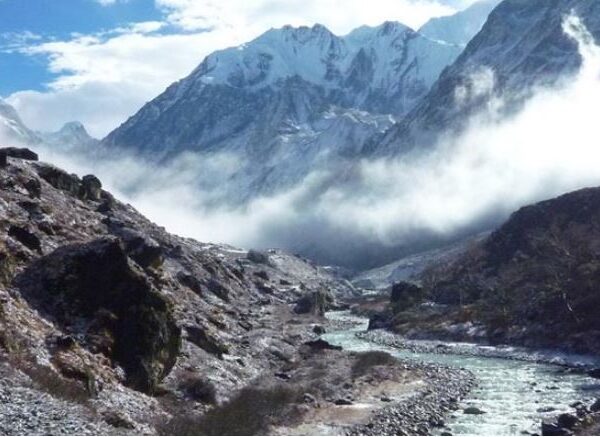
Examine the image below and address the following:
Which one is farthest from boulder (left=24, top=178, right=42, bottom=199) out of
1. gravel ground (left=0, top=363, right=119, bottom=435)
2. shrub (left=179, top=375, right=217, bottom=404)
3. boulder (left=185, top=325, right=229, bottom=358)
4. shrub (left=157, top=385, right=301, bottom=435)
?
gravel ground (left=0, top=363, right=119, bottom=435)

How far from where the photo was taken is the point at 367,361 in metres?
89.8

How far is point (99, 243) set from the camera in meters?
66.1

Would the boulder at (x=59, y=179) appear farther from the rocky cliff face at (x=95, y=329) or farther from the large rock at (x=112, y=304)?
the large rock at (x=112, y=304)

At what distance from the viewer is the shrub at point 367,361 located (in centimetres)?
8286

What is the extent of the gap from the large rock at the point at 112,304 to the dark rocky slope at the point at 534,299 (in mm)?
62353

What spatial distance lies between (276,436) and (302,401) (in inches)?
507

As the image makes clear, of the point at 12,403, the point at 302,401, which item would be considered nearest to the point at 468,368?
the point at 302,401

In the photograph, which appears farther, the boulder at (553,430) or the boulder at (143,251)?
the boulder at (143,251)

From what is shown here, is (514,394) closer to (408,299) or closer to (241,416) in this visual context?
(241,416)

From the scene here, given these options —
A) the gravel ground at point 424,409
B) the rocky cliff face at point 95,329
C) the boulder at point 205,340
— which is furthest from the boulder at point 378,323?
the boulder at point 205,340

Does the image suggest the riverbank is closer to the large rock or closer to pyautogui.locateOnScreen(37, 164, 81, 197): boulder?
the large rock

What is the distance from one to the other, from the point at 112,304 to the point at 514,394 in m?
41.0

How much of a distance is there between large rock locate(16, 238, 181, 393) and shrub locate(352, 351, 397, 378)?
26924 mm

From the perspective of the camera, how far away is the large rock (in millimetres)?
58469
